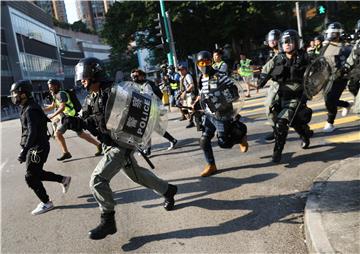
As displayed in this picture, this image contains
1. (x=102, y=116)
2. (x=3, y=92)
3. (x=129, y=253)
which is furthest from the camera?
(x=3, y=92)

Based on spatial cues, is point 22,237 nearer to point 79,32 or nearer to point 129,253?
point 129,253

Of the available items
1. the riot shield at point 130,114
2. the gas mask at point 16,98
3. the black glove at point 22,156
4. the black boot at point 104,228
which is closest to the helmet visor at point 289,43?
the riot shield at point 130,114

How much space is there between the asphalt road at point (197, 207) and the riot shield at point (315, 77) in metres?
1.06

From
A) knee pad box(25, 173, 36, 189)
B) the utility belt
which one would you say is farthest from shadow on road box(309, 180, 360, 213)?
knee pad box(25, 173, 36, 189)

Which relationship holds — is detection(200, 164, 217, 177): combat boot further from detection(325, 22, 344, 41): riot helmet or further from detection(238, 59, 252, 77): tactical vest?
detection(238, 59, 252, 77): tactical vest

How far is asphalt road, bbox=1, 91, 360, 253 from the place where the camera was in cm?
409

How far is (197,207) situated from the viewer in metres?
4.97

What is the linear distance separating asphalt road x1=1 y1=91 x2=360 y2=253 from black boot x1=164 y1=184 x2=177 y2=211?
79 millimetres

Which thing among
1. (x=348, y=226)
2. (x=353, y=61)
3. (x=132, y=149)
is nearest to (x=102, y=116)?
(x=132, y=149)

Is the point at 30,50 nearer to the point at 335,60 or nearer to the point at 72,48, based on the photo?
the point at 72,48

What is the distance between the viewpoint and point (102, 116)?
429 centimetres

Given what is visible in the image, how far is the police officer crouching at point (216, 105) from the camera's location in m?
5.75

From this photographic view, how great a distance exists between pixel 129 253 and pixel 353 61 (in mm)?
3971

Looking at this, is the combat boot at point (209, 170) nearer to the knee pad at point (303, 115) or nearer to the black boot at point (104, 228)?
the knee pad at point (303, 115)
